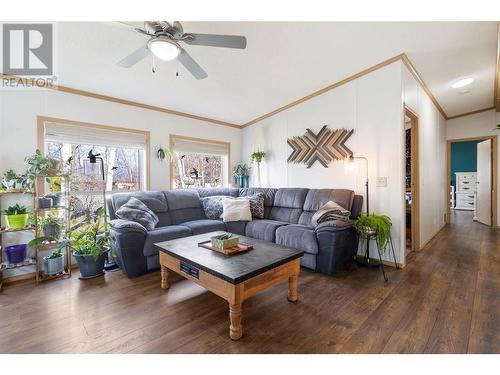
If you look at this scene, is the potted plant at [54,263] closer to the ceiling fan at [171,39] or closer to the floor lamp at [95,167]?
the floor lamp at [95,167]

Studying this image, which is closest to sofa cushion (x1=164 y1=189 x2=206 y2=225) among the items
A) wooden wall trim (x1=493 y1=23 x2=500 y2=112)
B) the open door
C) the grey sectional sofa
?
the grey sectional sofa

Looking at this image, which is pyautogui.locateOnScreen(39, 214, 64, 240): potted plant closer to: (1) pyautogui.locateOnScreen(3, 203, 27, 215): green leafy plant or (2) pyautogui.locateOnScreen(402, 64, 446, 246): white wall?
(1) pyautogui.locateOnScreen(3, 203, 27, 215): green leafy plant

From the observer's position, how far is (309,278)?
263 centimetres

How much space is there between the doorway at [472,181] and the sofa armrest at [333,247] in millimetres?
4689

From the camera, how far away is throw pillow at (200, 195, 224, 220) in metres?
3.88

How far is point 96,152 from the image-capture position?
350 cm

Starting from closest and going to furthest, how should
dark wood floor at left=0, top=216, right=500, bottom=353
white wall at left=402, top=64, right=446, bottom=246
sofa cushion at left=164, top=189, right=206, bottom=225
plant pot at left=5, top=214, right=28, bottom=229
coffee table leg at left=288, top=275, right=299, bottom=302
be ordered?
dark wood floor at left=0, top=216, right=500, bottom=353 < coffee table leg at left=288, top=275, right=299, bottom=302 < plant pot at left=5, top=214, right=28, bottom=229 < white wall at left=402, top=64, right=446, bottom=246 < sofa cushion at left=164, top=189, right=206, bottom=225

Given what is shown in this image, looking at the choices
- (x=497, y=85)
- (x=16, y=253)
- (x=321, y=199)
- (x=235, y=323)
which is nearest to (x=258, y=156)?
(x=321, y=199)

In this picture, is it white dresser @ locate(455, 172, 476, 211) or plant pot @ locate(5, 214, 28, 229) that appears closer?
plant pot @ locate(5, 214, 28, 229)

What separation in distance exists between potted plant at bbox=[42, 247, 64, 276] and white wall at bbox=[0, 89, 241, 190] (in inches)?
43.3

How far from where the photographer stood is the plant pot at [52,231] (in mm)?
2688

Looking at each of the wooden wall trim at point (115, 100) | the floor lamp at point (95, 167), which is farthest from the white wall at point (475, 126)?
the floor lamp at point (95, 167)

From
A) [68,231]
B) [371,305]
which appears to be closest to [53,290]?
[68,231]

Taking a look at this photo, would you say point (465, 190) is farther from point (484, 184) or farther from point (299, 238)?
point (299, 238)
